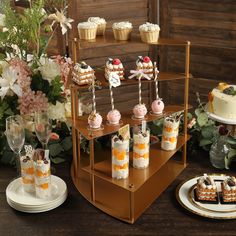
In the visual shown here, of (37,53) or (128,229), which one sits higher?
(37,53)

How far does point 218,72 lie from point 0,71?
2.19 m

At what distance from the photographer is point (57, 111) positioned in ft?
6.40

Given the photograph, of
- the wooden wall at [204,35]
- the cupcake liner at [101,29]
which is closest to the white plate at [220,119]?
the cupcake liner at [101,29]

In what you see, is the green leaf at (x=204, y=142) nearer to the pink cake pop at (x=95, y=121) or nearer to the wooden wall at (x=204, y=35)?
the pink cake pop at (x=95, y=121)

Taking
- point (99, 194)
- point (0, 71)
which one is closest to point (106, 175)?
point (99, 194)

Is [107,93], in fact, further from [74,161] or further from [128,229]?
[128,229]

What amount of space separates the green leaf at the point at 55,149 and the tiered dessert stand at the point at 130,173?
11 centimetres

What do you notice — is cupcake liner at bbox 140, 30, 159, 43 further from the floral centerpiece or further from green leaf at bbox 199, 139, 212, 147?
green leaf at bbox 199, 139, 212, 147

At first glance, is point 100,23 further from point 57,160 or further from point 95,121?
point 57,160

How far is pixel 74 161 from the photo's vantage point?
1844 mm

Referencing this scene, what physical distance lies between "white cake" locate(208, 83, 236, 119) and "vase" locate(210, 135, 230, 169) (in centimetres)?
13

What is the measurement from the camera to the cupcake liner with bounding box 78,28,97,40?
1676mm

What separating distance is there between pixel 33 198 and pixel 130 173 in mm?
360

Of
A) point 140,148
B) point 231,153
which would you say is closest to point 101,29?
point 140,148
